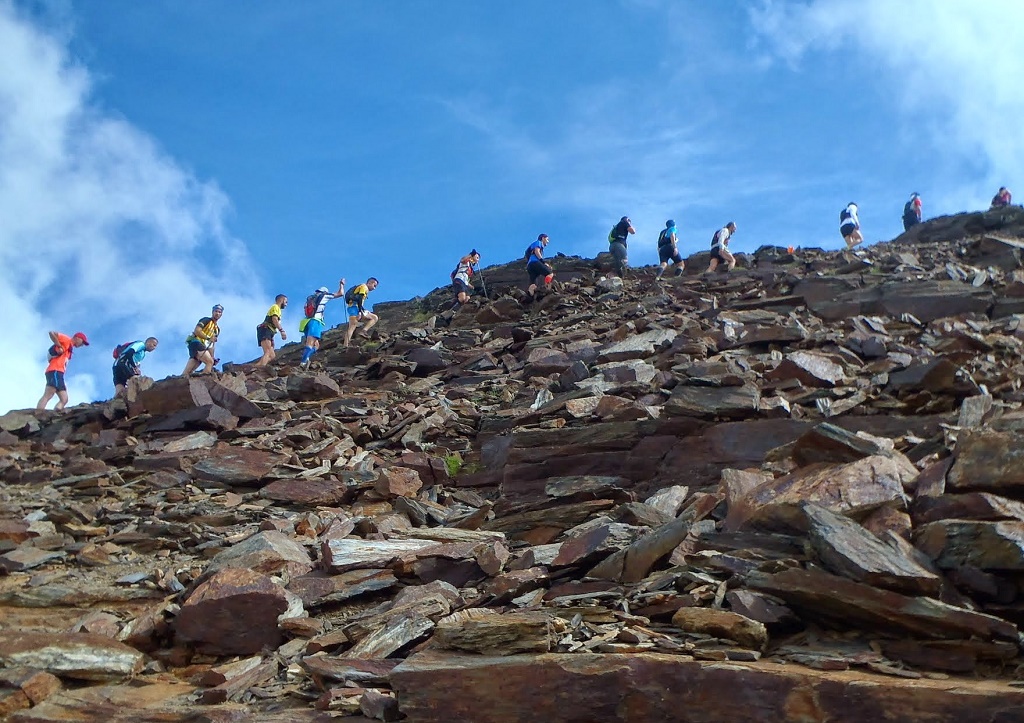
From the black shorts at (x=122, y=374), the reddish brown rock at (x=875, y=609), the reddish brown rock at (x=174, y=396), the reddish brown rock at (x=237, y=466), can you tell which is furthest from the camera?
the black shorts at (x=122, y=374)

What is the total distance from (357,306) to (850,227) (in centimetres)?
1993

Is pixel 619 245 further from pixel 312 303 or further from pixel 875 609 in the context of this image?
pixel 875 609

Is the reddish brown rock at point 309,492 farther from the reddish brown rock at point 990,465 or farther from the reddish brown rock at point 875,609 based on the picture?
the reddish brown rock at point 990,465

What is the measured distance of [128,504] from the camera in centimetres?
1192

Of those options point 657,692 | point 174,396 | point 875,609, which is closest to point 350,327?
point 174,396

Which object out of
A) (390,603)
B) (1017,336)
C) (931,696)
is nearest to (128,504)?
(390,603)

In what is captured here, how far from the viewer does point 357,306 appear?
2645 centimetres

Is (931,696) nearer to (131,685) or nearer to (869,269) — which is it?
(131,685)

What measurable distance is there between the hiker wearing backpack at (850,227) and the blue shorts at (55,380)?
28.0 metres

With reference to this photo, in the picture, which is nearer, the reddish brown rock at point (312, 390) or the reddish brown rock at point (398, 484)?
the reddish brown rock at point (398, 484)

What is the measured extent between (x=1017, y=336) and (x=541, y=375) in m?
9.16

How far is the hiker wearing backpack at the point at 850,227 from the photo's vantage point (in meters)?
31.9

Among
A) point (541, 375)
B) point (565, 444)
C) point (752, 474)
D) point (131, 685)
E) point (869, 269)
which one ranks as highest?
point (869, 269)

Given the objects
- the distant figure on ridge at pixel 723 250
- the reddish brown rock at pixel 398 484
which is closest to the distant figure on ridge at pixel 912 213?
the distant figure on ridge at pixel 723 250
